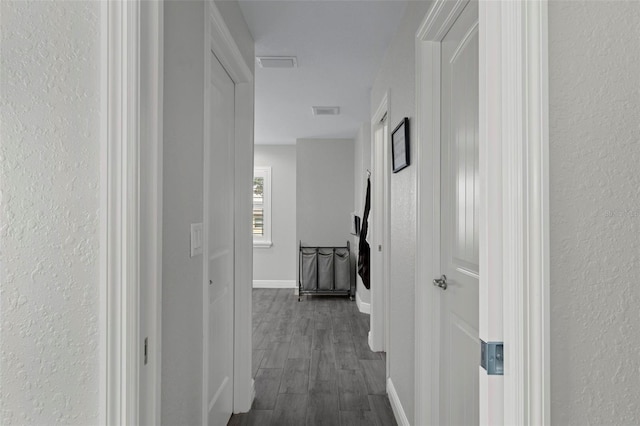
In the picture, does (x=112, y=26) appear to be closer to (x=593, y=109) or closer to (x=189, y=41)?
(x=189, y=41)

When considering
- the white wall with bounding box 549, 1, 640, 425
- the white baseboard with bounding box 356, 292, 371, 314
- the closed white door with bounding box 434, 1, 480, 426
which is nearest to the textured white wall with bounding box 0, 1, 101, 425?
the white wall with bounding box 549, 1, 640, 425

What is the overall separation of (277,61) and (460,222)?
1.99 metres

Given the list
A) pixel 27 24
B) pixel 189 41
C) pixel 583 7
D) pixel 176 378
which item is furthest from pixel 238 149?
pixel 583 7

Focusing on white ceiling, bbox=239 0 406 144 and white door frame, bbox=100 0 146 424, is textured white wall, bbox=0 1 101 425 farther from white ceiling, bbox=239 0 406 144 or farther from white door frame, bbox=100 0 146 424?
white ceiling, bbox=239 0 406 144

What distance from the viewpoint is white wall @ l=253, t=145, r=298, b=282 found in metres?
6.55

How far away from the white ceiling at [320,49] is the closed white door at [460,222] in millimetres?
795

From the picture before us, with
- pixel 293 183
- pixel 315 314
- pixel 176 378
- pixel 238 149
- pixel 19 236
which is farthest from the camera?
pixel 293 183

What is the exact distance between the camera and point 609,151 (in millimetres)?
719

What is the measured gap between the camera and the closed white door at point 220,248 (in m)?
1.95

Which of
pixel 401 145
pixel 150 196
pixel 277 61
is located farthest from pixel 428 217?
pixel 277 61

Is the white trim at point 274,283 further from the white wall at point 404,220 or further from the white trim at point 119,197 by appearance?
the white trim at point 119,197

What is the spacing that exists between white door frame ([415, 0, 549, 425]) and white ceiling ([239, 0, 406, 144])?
5.48ft

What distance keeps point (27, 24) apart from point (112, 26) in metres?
0.17

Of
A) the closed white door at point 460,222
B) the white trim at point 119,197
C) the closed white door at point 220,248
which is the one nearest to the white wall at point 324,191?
the closed white door at point 220,248
